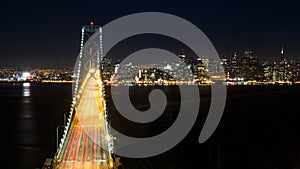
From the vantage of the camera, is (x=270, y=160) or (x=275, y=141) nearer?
(x=270, y=160)

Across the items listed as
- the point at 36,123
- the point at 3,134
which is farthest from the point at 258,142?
the point at 36,123

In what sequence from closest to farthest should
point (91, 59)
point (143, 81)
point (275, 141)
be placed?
point (275, 141) → point (91, 59) → point (143, 81)

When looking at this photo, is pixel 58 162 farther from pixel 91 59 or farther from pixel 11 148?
pixel 91 59

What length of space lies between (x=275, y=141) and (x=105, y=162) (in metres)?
4.13

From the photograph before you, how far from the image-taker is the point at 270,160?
249 inches

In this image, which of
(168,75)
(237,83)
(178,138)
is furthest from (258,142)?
(237,83)

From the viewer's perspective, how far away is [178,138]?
27.2 ft

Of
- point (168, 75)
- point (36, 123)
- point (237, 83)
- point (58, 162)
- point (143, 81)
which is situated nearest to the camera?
point (58, 162)

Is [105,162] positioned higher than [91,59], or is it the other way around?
[91,59]

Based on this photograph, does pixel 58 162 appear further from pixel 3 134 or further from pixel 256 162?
pixel 3 134

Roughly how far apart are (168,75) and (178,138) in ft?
120

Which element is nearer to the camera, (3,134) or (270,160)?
(270,160)

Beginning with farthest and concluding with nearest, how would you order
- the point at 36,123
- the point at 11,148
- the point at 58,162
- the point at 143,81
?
the point at 143,81 → the point at 36,123 → the point at 11,148 → the point at 58,162

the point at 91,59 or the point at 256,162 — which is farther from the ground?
the point at 91,59
